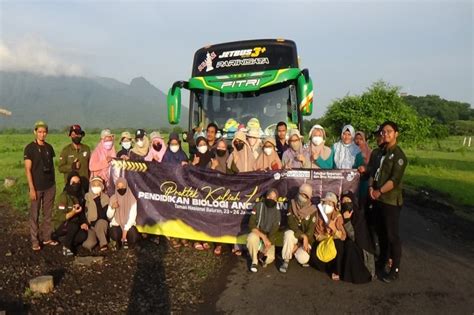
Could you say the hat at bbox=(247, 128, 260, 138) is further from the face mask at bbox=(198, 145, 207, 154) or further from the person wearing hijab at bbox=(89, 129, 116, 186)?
the person wearing hijab at bbox=(89, 129, 116, 186)

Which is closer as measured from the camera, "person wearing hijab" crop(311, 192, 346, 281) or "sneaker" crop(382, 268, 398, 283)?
"sneaker" crop(382, 268, 398, 283)

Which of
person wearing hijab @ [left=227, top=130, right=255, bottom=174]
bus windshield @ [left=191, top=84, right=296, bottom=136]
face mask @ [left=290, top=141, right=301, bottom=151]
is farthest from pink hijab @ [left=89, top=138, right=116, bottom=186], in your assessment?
face mask @ [left=290, top=141, right=301, bottom=151]

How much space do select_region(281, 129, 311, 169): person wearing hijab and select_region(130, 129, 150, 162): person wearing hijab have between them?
2763 millimetres

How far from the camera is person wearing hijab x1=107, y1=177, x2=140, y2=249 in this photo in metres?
6.74

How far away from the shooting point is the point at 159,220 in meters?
7.07

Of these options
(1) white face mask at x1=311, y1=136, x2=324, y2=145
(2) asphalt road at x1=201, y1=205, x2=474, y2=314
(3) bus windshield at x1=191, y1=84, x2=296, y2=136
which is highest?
(3) bus windshield at x1=191, y1=84, x2=296, y2=136

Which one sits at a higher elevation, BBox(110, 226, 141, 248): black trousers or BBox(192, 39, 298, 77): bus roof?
BBox(192, 39, 298, 77): bus roof

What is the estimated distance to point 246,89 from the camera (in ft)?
28.6

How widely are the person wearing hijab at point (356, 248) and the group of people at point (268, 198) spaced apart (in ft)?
0.04

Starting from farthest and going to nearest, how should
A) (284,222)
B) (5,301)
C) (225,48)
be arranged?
1. (225,48)
2. (284,222)
3. (5,301)

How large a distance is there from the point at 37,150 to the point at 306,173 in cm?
446

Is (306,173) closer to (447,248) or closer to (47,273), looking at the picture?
(447,248)

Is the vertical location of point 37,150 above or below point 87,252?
above

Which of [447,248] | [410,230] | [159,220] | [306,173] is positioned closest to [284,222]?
[306,173]
